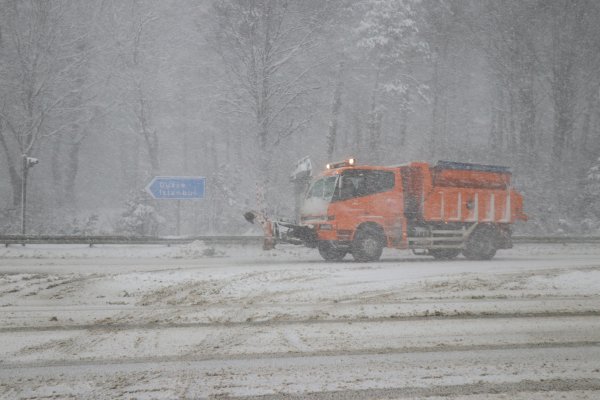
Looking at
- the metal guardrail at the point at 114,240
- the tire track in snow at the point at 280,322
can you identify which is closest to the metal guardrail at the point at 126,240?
the metal guardrail at the point at 114,240

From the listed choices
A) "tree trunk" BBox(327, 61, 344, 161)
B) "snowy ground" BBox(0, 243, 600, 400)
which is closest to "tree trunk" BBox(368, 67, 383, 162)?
"tree trunk" BBox(327, 61, 344, 161)

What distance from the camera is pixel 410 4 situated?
2847 centimetres

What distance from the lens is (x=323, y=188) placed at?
45.0 ft

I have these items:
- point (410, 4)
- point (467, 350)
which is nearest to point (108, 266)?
point (467, 350)

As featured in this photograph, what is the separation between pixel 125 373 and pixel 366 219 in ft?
31.7

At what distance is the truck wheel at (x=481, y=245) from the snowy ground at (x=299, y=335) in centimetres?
439

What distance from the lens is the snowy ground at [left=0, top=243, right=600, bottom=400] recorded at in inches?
155

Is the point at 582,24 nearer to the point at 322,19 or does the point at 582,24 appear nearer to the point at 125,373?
the point at 322,19

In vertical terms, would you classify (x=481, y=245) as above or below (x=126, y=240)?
above

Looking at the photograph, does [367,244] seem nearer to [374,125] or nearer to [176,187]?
[176,187]

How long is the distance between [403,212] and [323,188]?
2.32 metres

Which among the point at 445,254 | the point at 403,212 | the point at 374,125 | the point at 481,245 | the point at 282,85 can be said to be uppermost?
the point at 282,85

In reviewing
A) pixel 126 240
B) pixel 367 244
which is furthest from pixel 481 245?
pixel 126 240

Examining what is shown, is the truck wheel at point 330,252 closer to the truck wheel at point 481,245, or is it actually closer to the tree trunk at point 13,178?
→ the truck wheel at point 481,245
